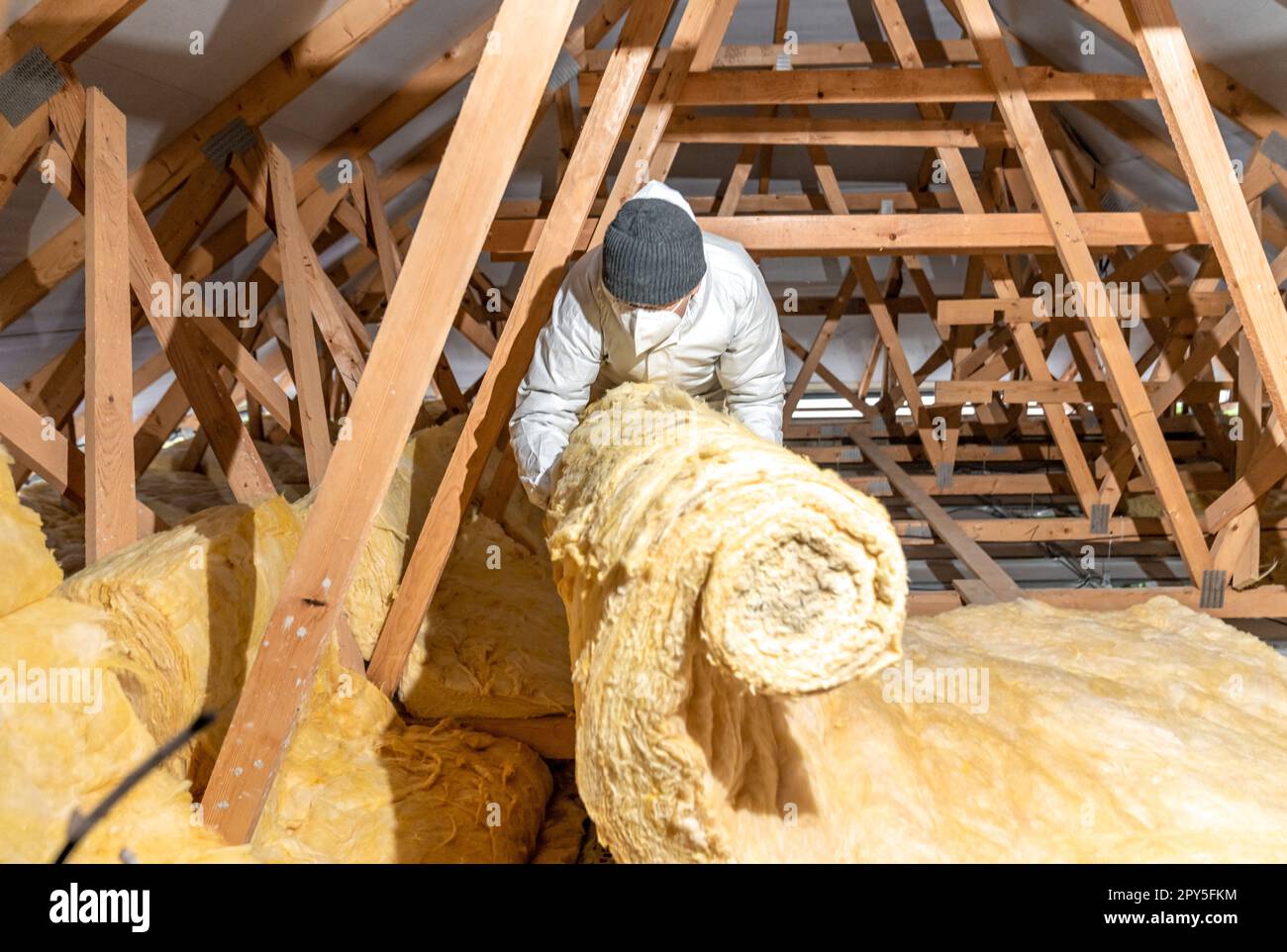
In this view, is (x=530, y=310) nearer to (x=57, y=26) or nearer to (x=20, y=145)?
(x=57, y=26)

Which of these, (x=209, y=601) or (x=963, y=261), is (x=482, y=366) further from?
(x=209, y=601)

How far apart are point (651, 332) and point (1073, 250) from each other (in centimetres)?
173

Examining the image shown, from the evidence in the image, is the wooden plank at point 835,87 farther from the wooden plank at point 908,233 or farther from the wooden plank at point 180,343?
the wooden plank at point 180,343

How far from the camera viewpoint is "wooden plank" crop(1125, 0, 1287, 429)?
7.06 ft

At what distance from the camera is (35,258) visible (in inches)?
120

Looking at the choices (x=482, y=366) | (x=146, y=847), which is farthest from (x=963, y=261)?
(x=146, y=847)

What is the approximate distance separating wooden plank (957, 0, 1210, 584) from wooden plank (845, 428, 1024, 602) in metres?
0.58

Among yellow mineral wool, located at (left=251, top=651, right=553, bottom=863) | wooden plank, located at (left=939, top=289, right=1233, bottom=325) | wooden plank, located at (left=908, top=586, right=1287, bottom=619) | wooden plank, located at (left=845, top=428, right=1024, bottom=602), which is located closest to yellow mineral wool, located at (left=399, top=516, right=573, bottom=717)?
yellow mineral wool, located at (left=251, top=651, right=553, bottom=863)

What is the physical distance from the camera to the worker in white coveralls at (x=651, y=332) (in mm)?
1801

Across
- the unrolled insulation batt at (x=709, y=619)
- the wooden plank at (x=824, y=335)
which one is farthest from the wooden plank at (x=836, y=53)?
the unrolled insulation batt at (x=709, y=619)

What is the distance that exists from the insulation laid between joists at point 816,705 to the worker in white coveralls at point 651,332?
0.20 meters

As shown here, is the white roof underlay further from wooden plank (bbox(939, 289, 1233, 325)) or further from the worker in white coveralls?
the worker in white coveralls
